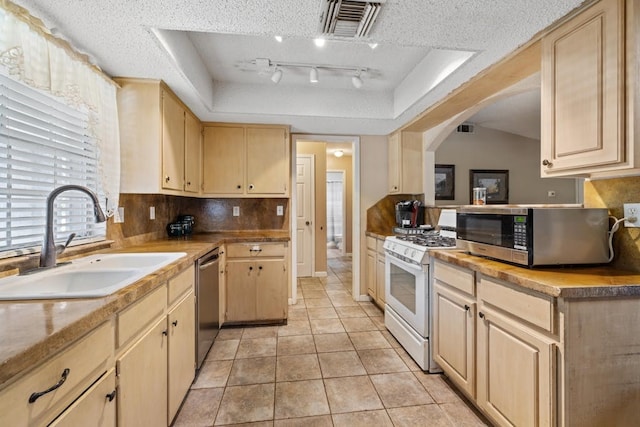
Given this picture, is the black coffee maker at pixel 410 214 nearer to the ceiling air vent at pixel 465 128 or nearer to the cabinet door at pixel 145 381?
the ceiling air vent at pixel 465 128

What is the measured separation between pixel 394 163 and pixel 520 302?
97.0 inches

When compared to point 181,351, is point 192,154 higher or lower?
higher

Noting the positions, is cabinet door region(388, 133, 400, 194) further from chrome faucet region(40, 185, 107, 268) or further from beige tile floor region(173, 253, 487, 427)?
chrome faucet region(40, 185, 107, 268)

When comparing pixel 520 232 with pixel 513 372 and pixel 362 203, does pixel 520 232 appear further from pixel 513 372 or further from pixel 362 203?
pixel 362 203

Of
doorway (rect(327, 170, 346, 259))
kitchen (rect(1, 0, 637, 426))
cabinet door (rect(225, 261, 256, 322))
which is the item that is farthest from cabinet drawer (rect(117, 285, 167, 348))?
doorway (rect(327, 170, 346, 259))

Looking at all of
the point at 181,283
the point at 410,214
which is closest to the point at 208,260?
the point at 181,283

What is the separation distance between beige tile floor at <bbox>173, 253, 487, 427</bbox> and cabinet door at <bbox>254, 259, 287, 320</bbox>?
162mm

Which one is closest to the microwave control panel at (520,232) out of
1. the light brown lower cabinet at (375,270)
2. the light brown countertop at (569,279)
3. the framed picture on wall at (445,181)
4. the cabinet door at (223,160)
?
the light brown countertop at (569,279)

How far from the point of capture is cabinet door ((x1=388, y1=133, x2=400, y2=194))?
11.4 ft

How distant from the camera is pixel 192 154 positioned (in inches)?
116

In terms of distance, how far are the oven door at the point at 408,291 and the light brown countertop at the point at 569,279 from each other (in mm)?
587

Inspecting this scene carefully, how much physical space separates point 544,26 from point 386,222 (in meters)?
2.57

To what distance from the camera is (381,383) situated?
2.03 m

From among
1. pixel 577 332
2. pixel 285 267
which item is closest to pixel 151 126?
pixel 285 267
